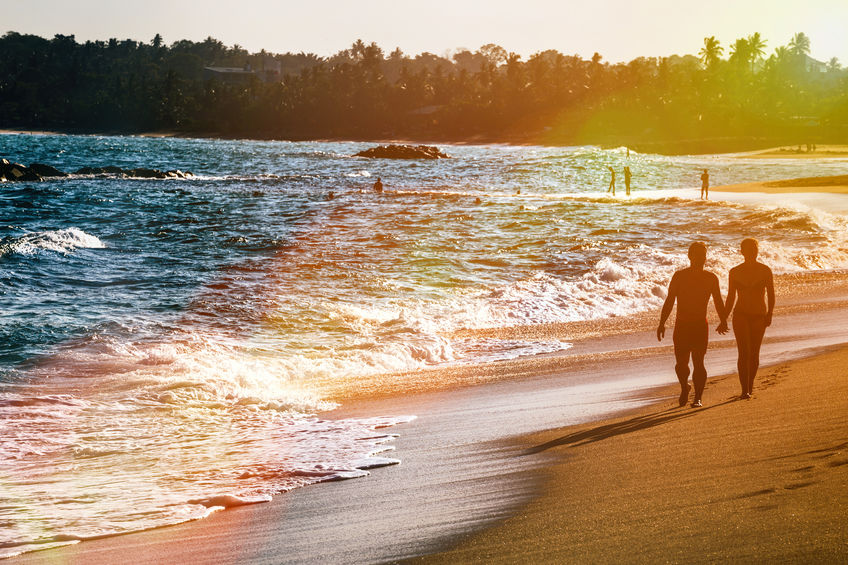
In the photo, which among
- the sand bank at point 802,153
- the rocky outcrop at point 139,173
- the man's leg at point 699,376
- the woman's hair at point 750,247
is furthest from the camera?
the sand bank at point 802,153

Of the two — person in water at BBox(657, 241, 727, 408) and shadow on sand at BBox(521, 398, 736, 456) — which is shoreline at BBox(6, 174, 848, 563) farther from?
person in water at BBox(657, 241, 727, 408)

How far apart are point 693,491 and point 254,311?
12.2 meters

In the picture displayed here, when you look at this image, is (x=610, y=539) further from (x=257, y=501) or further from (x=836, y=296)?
(x=836, y=296)

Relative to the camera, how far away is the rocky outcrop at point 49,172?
61.8 m

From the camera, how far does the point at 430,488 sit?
254 inches

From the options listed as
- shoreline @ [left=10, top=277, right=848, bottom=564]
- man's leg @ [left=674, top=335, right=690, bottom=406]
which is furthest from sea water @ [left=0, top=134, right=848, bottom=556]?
man's leg @ [left=674, top=335, right=690, bottom=406]

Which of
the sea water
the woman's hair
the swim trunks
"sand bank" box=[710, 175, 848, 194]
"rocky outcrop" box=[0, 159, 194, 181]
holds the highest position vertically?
"rocky outcrop" box=[0, 159, 194, 181]

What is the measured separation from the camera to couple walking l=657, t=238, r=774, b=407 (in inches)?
335

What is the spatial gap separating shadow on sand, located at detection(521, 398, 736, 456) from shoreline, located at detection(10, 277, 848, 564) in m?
0.20

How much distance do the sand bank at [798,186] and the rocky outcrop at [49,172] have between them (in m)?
40.9

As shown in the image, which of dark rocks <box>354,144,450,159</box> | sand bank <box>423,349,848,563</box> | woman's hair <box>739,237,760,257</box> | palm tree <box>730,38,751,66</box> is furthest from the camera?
palm tree <box>730,38,751,66</box>

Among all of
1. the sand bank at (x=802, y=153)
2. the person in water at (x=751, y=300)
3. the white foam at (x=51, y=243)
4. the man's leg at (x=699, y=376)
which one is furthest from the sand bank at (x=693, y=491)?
the sand bank at (x=802, y=153)

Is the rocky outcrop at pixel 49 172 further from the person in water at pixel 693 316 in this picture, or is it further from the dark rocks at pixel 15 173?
the person in water at pixel 693 316

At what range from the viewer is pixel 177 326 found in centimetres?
1520
